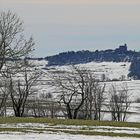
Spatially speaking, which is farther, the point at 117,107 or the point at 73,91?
the point at 117,107

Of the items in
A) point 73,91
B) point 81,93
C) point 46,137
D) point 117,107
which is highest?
point 73,91

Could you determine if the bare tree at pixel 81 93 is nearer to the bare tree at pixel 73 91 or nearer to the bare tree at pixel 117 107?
the bare tree at pixel 73 91

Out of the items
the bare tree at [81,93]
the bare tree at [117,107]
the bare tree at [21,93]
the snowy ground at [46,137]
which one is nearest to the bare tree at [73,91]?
the bare tree at [81,93]

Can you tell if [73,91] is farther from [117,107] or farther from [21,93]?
[117,107]

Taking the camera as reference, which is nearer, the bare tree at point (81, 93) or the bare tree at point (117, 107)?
the bare tree at point (81, 93)

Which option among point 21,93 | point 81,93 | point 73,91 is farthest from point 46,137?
point 73,91

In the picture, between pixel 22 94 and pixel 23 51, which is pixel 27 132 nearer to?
pixel 23 51

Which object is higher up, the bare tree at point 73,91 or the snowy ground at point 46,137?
the bare tree at point 73,91

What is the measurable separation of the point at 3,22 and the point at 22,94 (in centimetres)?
2105

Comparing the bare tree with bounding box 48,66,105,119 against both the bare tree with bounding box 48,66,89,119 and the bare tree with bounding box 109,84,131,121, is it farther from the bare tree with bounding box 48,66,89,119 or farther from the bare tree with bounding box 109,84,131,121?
the bare tree with bounding box 109,84,131,121

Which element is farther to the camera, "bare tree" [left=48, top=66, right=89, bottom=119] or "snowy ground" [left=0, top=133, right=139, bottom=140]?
"bare tree" [left=48, top=66, right=89, bottom=119]

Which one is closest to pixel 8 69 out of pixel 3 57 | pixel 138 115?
pixel 3 57

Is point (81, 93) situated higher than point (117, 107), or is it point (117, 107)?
point (81, 93)

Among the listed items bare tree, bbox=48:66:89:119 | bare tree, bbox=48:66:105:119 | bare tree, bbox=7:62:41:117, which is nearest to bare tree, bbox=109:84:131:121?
bare tree, bbox=48:66:105:119
